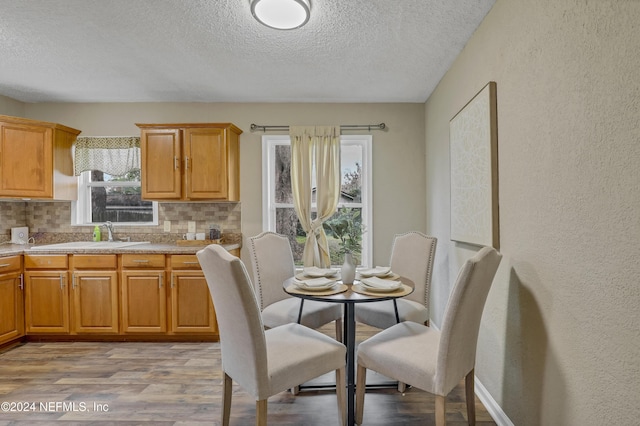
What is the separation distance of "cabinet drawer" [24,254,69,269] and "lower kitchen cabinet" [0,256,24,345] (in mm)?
72

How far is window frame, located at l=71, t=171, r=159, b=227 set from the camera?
3.64 metres

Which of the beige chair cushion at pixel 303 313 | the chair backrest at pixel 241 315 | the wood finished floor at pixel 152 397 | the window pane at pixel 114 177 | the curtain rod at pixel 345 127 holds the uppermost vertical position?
the curtain rod at pixel 345 127

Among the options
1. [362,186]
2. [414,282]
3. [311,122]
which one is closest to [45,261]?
[311,122]

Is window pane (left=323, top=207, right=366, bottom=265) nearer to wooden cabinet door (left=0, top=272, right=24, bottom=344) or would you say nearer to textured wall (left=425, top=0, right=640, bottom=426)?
textured wall (left=425, top=0, right=640, bottom=426)

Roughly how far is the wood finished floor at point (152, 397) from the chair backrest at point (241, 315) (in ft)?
1.90

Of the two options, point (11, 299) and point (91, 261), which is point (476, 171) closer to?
point (91, 261)

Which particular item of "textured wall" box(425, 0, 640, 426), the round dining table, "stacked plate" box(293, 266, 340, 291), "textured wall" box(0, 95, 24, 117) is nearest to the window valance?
"textured wall" box(0, 95, 24, 117)

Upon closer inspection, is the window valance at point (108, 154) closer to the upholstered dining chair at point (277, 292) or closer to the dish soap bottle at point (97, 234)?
the dish soap bottle at point (97, 234)

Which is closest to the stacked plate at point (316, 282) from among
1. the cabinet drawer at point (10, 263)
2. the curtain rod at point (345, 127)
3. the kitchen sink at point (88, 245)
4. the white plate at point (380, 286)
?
the white plate at point (380, 286)

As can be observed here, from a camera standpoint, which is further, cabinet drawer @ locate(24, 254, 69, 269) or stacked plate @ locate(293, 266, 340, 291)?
cabinet drawer @ locate(24, 254, 69, 269)

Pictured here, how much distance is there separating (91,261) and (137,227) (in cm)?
67

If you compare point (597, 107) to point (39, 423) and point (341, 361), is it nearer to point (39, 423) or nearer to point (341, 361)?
point (341, 361)

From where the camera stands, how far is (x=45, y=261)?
3029mm

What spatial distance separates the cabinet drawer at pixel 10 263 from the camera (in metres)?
2.85
